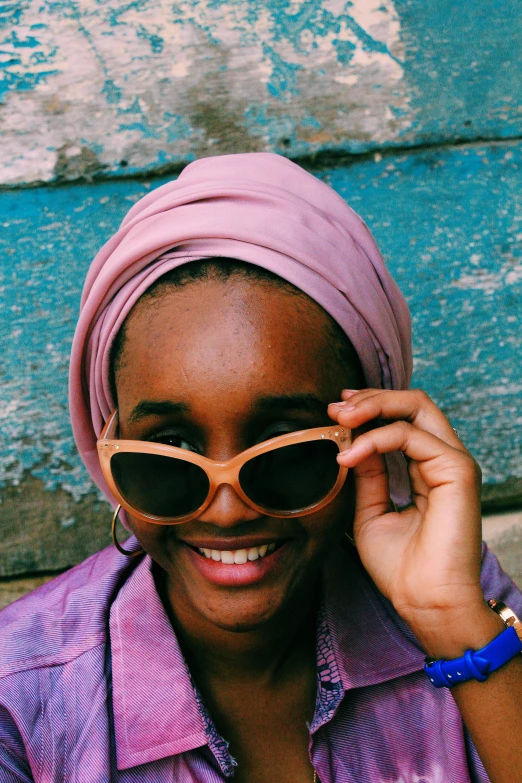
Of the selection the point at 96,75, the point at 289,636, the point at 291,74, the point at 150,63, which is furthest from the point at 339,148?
the point at 289,636

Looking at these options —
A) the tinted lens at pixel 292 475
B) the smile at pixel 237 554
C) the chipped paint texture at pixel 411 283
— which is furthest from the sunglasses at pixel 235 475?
the chipped paint texture at pixel 411 283

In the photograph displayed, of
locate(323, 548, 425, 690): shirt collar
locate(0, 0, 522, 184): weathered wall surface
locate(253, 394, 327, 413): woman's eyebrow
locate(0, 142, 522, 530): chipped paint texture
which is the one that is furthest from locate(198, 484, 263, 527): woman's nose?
locate(0, 0, 522, 184): weathered wall surface

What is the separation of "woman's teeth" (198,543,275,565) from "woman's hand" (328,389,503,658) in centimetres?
23

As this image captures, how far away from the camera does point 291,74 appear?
197 cm

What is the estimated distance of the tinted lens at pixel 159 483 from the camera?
1201mm

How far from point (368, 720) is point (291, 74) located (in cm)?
164

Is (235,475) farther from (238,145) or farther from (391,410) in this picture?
(238,145)

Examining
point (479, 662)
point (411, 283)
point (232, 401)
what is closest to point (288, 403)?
point (232, 401)

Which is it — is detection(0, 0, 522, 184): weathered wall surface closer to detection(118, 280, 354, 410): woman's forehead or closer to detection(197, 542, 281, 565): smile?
detection(118, 280, 354, 410): woman's forehead

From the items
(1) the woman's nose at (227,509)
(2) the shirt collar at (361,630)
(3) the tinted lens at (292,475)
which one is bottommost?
(2) the shirt collar at (361,630)

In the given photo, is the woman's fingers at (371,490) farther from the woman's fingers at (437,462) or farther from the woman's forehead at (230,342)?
the woman's forehead at (230,342)

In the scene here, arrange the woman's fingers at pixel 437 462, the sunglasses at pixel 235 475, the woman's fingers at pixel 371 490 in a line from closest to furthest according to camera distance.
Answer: the sunglasses at pixel 235 475 → the woman's fingers at pixel 437 462 → the woman's fingers at pixel 371 490

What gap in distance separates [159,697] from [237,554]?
36 cm

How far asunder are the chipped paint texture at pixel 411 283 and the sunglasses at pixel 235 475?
0.85m
